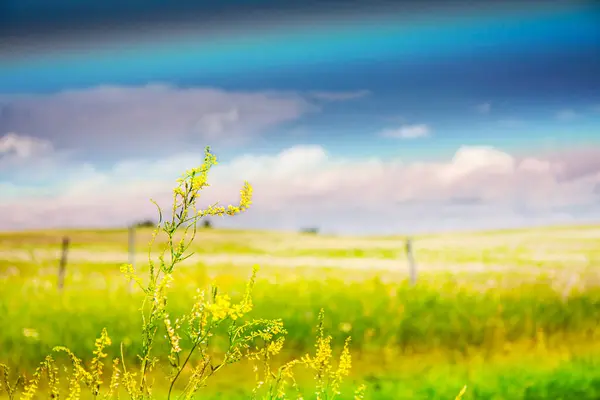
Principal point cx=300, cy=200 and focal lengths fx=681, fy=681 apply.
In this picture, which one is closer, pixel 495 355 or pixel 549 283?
pixel 495 355

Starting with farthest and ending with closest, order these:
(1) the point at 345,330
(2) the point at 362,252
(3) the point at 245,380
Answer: (2) the point at 362,252 < (1) the point at 345,330 < (3) the point at 245,380

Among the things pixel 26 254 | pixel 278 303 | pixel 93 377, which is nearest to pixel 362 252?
pixel 26 254

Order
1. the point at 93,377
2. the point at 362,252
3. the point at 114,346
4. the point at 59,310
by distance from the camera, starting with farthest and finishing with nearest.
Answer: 1. the point at 362,252
2. the point at 59,310
3. the point at 114,346
4. the point at 93,377

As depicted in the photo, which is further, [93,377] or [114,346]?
[114,346]

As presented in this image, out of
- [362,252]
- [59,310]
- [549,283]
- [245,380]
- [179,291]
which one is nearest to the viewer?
[245,380]

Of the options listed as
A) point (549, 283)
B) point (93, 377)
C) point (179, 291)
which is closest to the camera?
point (93, 377)

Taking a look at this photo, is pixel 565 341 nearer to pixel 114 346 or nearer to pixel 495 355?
pixel 495 355

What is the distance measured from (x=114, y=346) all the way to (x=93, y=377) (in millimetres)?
4687

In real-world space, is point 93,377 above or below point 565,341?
above

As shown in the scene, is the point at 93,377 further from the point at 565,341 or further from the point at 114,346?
the point at 565,341

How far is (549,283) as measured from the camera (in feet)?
33.4

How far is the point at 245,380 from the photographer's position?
6441 mm

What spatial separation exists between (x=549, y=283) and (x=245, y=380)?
5681 millimetres

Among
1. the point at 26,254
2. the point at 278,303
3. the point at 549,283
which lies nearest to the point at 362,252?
the point at 26,254
